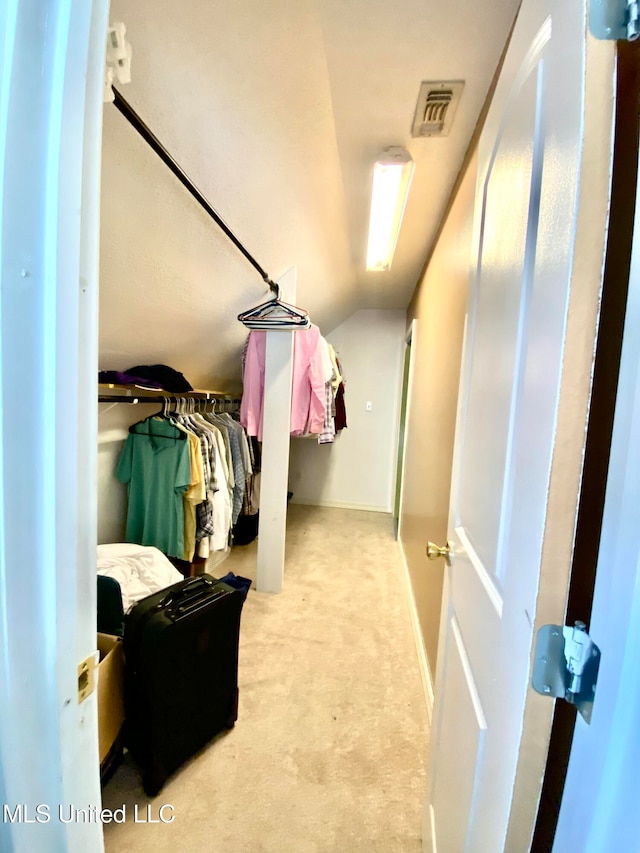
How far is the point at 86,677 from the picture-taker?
1.64 ft

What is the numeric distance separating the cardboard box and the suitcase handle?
170mm

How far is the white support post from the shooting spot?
2.21 metres

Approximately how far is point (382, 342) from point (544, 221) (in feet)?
12.4

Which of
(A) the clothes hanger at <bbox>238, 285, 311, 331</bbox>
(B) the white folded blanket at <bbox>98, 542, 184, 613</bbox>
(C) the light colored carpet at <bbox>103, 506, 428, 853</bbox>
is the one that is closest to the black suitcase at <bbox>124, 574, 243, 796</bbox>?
(C) the light colored carpet at <bbox>103, 506, 428, 853</bbox>

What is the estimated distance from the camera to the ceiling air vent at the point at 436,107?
1.21 meters

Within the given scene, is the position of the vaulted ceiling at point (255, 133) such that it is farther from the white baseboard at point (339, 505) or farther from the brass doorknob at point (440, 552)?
the white baseboard at point (339, 505)

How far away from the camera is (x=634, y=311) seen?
350mm

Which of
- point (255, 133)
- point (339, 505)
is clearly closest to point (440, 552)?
point (255, 133)

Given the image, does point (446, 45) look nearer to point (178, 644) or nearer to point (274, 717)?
point (178, 644)

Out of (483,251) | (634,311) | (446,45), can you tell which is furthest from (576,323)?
(446,45)

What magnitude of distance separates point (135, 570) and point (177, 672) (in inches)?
23.8

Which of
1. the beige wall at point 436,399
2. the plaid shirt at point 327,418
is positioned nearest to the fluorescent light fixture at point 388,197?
the beige wall at point 436,399

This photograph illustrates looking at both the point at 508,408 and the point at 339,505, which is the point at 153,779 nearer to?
the point at 508,408

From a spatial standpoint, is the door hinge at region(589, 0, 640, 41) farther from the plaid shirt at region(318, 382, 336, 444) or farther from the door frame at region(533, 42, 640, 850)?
the plaid shirt at region(318, 382, 336, 444)
